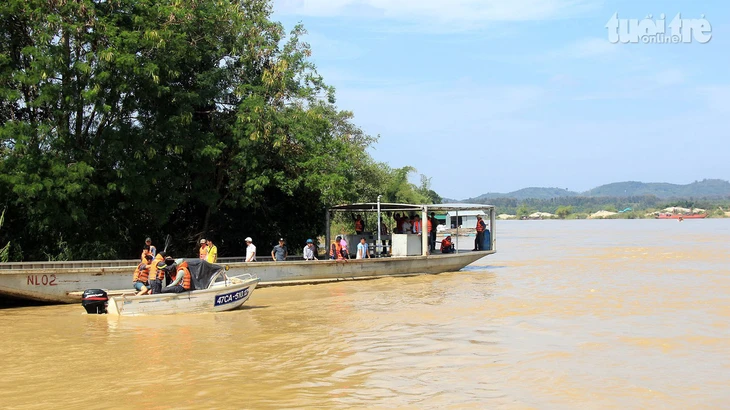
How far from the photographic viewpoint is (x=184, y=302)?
16953 millimetres

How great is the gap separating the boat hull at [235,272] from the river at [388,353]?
1.73 feet

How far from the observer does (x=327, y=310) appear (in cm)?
1805

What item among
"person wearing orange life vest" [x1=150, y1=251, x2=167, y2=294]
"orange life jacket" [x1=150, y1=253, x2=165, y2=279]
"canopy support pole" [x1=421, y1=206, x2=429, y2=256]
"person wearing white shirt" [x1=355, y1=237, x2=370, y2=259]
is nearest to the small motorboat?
"person wearing orange life vest" [x1=150, y1=251, x2=167, y2=294]

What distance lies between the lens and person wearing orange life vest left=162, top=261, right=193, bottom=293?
55.4ft

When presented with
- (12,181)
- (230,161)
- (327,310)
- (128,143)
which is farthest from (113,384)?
(230,161)

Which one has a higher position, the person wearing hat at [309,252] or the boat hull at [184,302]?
the person wearing hat at [309,252]

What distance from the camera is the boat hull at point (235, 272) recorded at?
1794 cm

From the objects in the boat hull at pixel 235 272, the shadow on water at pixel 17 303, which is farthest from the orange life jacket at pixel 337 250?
the shadow on water at pixel 17 303

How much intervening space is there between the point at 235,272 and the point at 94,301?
195 inches

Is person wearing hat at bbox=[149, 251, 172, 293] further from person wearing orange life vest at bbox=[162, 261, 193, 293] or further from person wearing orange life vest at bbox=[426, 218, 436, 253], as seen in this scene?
person wearing orange life vest at bbox=[426, 218, 436, 253]

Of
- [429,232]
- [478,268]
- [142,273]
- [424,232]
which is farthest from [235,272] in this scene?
[478,268]

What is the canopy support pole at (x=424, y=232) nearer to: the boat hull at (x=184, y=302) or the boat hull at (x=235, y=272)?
the boat hull at (x=235, y=272)

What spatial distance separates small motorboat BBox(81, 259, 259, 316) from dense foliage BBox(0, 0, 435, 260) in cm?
448

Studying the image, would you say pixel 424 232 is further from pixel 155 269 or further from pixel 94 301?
pixel 94 301
